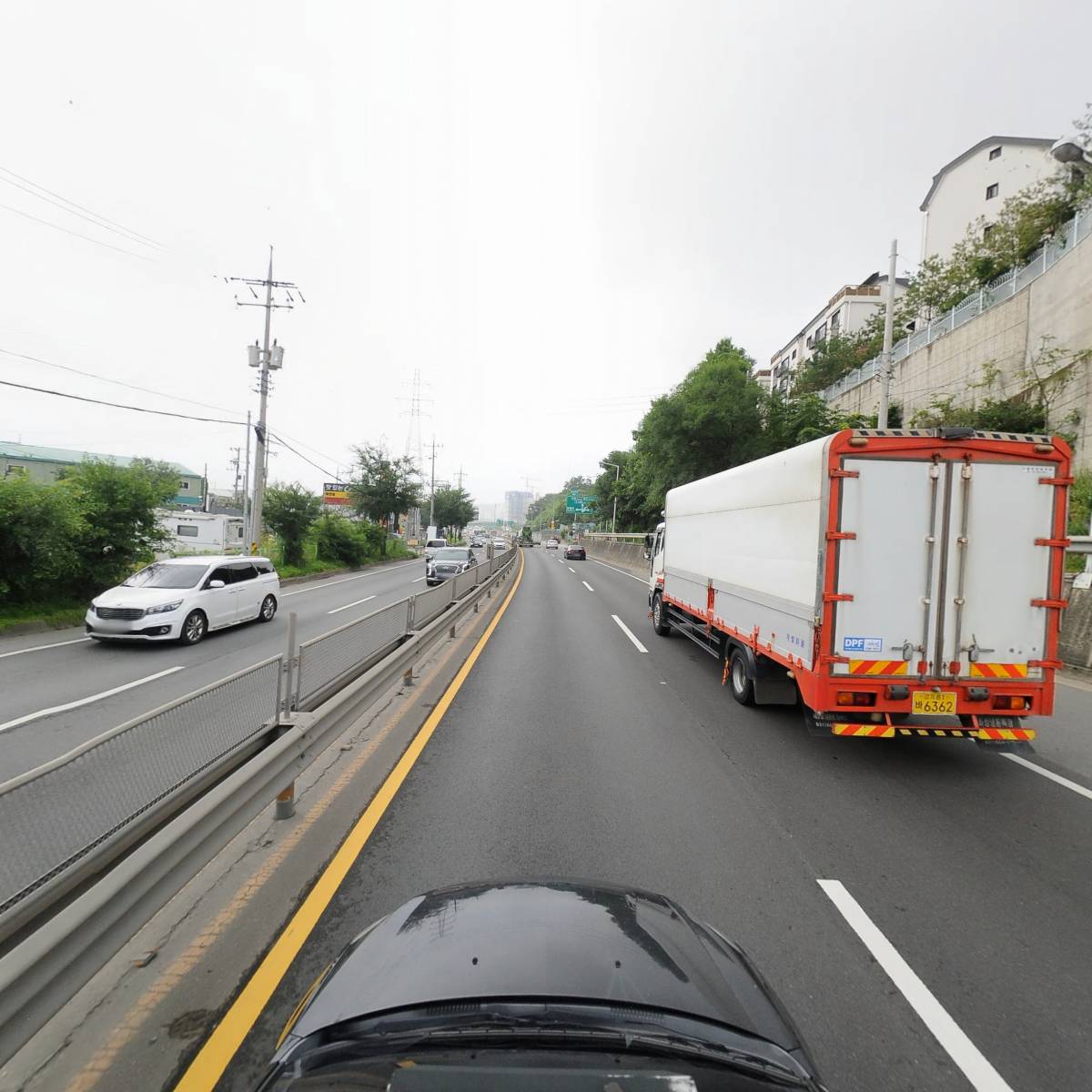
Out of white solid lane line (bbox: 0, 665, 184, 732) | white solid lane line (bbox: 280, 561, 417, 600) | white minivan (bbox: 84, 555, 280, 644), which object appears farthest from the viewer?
white solid lane line (bbox: 280, 561, 417, 600)

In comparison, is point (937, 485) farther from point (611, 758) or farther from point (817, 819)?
point (611, 758)

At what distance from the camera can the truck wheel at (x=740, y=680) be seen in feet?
23.7

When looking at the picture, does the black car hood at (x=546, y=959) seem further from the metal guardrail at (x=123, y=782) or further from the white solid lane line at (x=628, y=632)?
the white solid lane line at (x=628, y=632)

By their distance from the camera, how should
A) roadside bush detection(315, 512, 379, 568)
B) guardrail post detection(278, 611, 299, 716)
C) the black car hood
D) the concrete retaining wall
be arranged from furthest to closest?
roadside bush detection(315, 512, 379, 568), the concrete retaining wall, guardrail post detection(278, 611, 299, 716), the black car hood

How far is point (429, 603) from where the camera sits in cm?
986

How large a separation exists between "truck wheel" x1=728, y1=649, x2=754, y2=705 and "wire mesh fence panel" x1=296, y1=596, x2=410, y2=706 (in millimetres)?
4425

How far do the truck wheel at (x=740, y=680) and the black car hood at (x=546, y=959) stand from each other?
17.3 feet

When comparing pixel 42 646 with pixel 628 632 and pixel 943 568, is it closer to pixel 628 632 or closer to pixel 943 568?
pixel 628 632

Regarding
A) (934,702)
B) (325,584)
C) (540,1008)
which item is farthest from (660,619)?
(325,584)

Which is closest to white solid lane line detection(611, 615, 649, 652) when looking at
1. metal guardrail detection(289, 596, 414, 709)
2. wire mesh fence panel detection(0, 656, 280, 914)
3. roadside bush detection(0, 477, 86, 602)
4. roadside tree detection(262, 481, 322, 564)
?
metal guardrail detection(289, 596, 414, 709)

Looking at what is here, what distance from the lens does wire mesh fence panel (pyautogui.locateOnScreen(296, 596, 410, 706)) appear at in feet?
15.7

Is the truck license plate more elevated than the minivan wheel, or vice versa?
the truck license plate

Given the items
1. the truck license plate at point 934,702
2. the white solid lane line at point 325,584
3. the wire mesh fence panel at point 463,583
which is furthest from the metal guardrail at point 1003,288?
the white solid lane line at point 325,584

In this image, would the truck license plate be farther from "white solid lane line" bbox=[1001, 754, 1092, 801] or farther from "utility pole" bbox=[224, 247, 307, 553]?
"utility pole" bbox=[224, 247, 307, 553]
